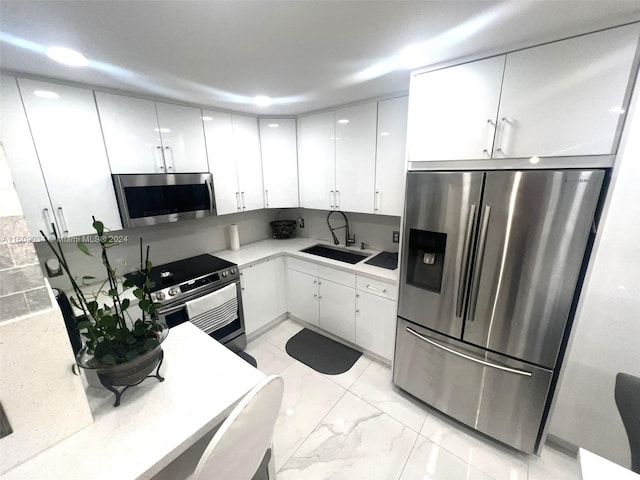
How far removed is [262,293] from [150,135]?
1.75 m

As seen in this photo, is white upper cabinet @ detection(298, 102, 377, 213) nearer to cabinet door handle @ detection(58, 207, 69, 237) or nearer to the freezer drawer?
the freezer drawer

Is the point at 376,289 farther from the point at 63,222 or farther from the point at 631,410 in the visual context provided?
the point at 63,222

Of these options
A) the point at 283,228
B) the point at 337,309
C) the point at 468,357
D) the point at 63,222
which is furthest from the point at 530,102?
the point at 63,222

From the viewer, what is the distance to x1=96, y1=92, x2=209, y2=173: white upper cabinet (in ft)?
5.92

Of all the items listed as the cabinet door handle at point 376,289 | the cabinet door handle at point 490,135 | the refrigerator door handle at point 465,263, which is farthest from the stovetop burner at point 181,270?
the cabinet door handle at point 490,135

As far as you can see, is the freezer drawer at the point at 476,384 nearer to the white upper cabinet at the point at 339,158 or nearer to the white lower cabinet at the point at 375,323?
the white lower cabinet at the point at 375,323

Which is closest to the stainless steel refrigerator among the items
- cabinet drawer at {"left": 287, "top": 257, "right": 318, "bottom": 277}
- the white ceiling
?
the white ceiling

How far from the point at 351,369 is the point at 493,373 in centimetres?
117

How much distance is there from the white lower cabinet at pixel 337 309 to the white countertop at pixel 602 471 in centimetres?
166

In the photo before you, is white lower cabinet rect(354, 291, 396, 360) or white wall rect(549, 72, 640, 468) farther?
white lower cabinet rect(354, 291, 396, 360)

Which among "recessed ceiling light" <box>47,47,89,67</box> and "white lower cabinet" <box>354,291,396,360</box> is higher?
"recessed ceiling light" <box>47,47,89,67</box>

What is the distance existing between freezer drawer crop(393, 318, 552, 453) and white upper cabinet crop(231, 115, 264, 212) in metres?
1.93

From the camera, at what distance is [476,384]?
1623 millimetres

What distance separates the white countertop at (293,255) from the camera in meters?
2.21
